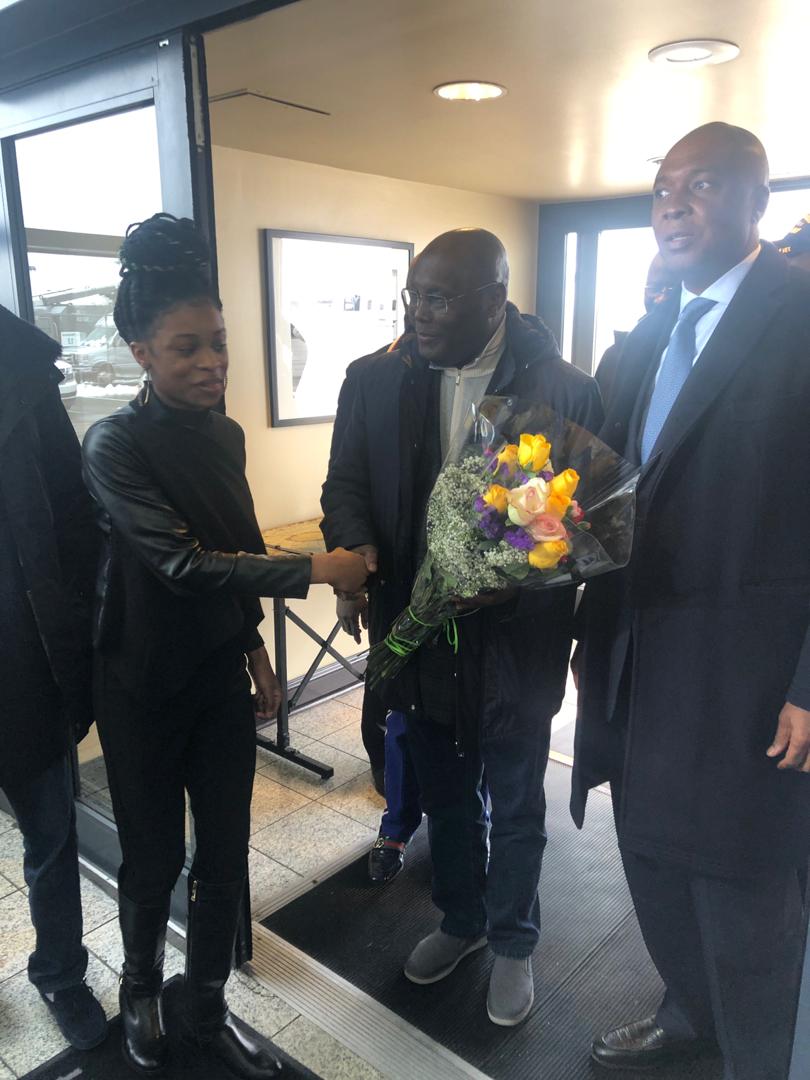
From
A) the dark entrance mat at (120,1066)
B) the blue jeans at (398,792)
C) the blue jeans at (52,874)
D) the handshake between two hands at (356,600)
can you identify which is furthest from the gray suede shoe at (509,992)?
the blue jeans at (52,874)

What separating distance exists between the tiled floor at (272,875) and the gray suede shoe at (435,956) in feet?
0.85

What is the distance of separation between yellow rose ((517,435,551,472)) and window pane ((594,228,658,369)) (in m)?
Answer: 3.35

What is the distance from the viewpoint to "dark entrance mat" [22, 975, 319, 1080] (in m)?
1.68

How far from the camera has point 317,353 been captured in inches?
138

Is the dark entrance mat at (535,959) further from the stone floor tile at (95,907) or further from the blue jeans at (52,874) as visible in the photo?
the blue jeans at (52,874)

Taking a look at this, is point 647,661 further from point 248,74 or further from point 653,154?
point 653,154

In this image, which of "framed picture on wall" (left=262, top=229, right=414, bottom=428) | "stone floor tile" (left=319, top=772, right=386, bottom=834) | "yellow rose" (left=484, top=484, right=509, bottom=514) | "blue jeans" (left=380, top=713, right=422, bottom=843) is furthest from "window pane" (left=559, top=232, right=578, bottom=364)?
"yellow rose" (left=484, top=484, right=509, bottom=514)

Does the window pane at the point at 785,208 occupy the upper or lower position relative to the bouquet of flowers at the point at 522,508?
upper

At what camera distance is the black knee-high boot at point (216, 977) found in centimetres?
164

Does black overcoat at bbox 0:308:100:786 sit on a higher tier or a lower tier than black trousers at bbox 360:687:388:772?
higher

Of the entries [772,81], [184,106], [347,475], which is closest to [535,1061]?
[347,475]

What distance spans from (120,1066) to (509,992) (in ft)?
2.85

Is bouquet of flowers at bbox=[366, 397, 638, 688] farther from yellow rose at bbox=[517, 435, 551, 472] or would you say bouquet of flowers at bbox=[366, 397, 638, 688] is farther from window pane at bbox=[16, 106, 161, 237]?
window pane at bbox=[16, 106, 161, 237]

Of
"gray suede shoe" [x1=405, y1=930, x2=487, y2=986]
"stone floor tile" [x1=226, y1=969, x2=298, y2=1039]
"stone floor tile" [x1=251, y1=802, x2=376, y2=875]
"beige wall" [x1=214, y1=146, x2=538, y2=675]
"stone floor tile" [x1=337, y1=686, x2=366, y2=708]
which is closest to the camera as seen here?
"stone floor tile" [x1=226, y1=969, x2=298, y2=1039]
